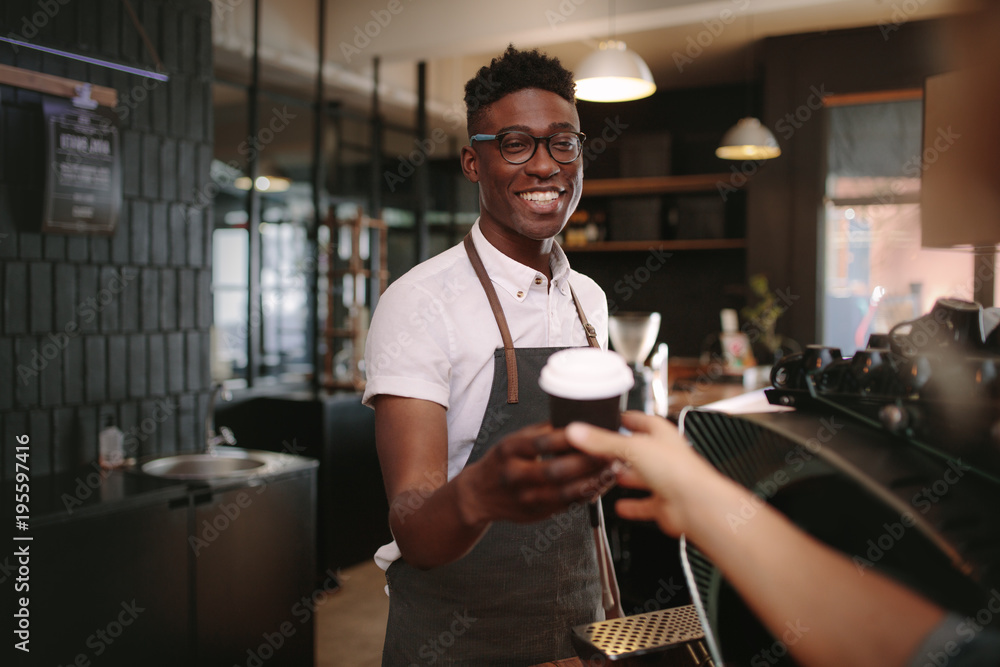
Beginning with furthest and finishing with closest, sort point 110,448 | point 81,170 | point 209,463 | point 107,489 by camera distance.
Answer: point 209,463 < point 110,448 < point 81,170 < point 107,489

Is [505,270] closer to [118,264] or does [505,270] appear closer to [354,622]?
[118,264]

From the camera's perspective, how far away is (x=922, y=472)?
0.72m

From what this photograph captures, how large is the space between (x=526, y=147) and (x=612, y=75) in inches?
97.9

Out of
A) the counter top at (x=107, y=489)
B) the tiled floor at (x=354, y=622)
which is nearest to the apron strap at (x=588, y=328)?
the counter top at (x=107, y=489)

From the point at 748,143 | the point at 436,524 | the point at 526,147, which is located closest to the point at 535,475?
the point at 436,524

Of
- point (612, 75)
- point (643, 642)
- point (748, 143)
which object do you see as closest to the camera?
point (643, 642)

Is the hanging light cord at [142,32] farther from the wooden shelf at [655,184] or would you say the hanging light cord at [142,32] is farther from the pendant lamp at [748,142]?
the wooden shelf at [655,184]

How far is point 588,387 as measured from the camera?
2.39 ft

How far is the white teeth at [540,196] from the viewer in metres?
1.25

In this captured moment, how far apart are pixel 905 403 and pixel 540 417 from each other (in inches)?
25.3

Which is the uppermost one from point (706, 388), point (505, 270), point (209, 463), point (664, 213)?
point (664, 213)

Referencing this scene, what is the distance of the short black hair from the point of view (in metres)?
1.26

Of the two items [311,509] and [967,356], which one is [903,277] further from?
[967,356]

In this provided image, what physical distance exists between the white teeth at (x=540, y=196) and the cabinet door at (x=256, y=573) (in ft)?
5.98
